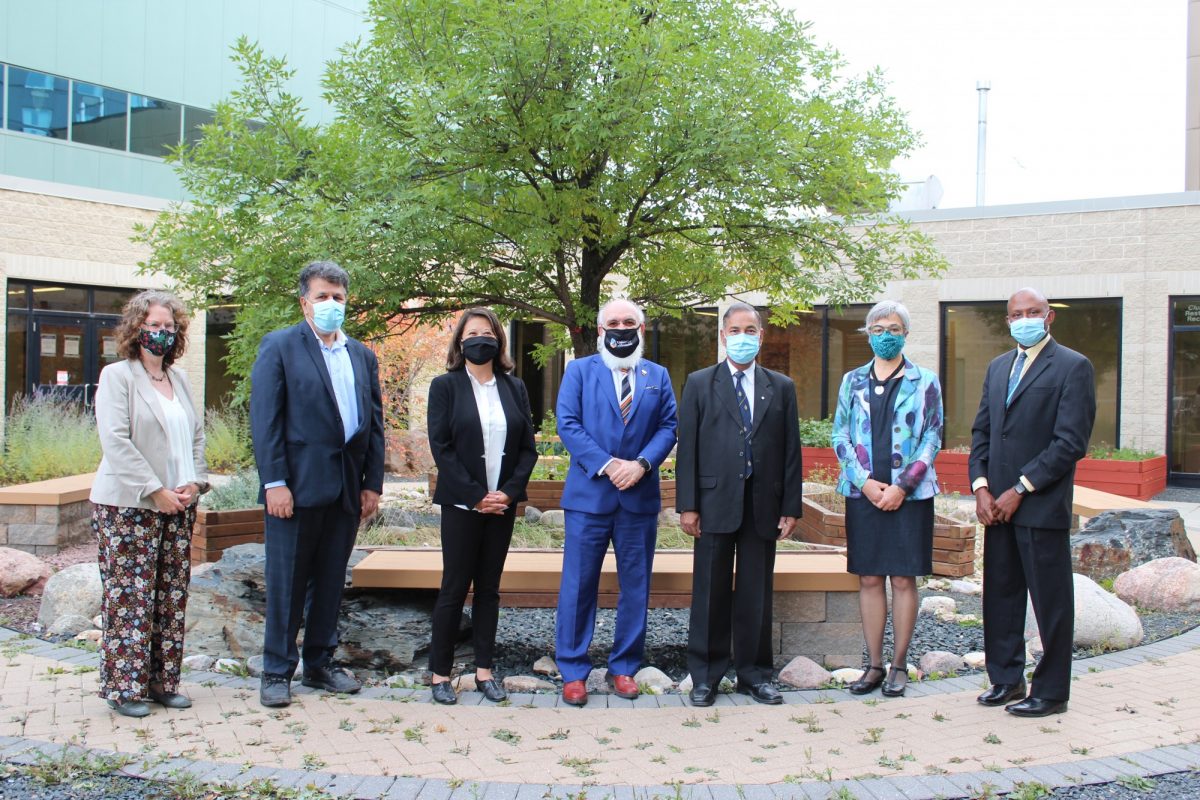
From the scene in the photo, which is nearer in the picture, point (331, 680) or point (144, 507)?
point (144, 507)

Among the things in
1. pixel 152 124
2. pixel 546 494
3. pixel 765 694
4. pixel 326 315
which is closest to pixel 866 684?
pixel 765 694

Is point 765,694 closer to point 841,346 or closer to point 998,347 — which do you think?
point 998,347

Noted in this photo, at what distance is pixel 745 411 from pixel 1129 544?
4548 mm

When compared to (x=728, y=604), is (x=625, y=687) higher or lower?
lower

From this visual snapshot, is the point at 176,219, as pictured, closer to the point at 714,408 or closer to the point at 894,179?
the point at 714,408

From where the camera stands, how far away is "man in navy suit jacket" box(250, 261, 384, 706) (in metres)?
4.79

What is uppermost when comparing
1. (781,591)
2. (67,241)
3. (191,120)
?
(191,120)

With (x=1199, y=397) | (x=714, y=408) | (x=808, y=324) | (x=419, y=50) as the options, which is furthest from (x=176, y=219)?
(x=1199, y=397)

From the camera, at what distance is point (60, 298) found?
1664 cm

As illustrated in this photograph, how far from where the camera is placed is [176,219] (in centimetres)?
827

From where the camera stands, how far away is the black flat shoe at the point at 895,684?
495cm

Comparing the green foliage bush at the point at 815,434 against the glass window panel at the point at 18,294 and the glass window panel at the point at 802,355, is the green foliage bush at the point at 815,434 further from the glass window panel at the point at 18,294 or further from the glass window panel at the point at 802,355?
the glass window panel at the point at 18,294

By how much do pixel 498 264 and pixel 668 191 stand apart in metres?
1.76

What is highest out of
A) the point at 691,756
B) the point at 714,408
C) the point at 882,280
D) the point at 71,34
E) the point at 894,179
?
the point at 71,34
